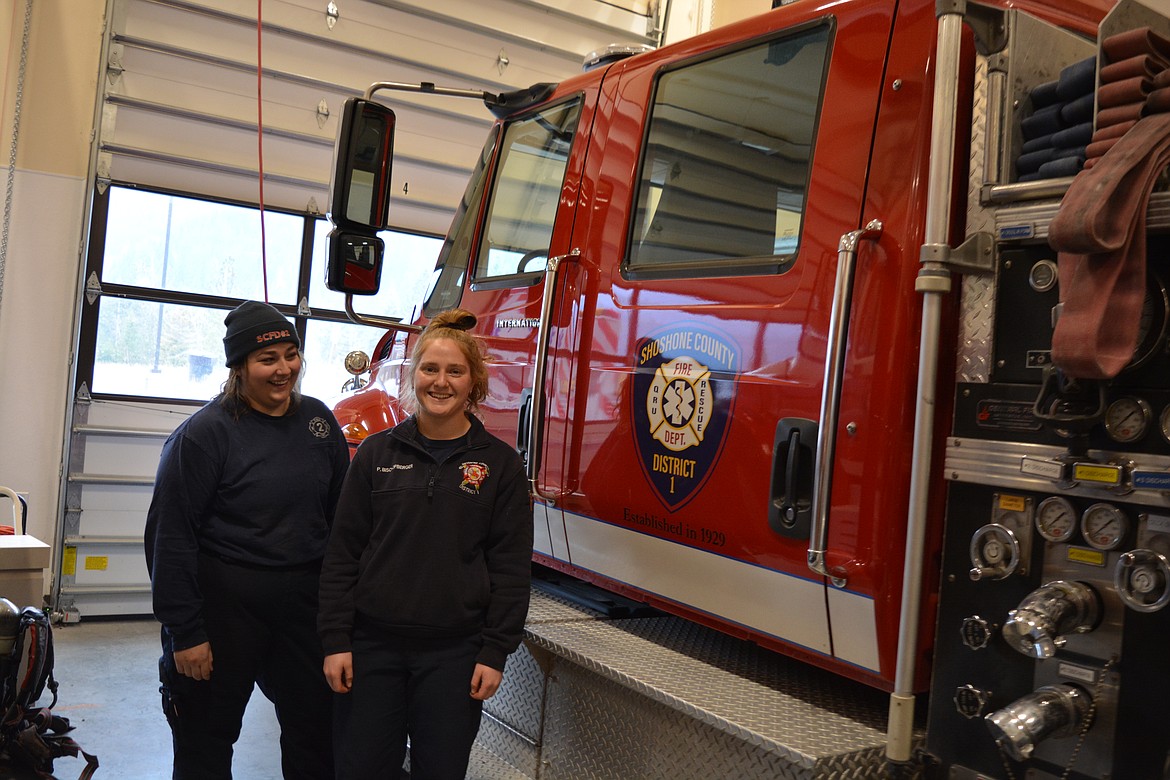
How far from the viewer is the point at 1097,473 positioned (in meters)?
1.78

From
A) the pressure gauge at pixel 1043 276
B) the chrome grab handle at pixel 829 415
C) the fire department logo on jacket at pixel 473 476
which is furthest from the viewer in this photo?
the fire department logo on jacket at pixel 473 476

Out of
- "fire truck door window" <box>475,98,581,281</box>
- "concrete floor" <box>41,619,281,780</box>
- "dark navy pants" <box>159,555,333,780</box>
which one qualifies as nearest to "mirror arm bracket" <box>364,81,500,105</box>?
Result: "fire truck door window" <box>475,98,581,281</box>

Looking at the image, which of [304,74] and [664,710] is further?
[304,74]

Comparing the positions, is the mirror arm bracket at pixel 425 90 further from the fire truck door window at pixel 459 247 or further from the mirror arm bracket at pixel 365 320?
the mirror arm bracket at pixel 365 320

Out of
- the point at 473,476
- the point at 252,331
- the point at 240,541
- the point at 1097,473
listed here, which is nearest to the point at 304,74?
the point at 252,331

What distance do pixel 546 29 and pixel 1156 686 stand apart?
5721 millimetres

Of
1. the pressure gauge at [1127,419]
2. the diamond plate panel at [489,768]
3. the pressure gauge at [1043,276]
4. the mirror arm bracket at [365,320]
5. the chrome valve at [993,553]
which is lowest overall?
the diamond plate panel at [489,768]

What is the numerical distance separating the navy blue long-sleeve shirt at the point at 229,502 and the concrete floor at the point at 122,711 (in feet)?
5.91

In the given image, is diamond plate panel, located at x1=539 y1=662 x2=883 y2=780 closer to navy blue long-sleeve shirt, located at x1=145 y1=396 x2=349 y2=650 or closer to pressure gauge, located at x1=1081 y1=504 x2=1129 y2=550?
pressure gauge, located at x1=1081 y1=504 x2=1129 y2=550

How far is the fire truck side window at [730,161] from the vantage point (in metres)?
2.57

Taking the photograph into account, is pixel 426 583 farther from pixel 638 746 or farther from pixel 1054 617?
pixel 1054 617

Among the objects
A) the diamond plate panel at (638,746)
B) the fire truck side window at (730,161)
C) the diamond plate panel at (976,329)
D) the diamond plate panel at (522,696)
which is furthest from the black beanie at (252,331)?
the diamond plate panel at (976,329)

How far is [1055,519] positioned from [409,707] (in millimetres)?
1683

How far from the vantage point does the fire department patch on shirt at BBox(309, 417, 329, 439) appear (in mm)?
3256
